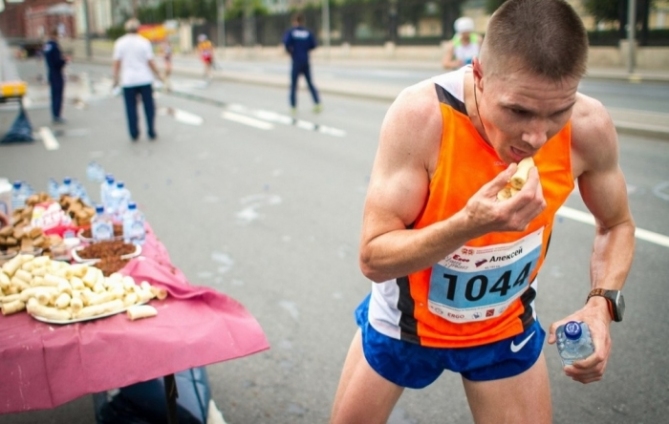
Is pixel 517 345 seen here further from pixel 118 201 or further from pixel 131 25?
pixel 131 25

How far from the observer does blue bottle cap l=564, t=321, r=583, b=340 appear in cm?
194

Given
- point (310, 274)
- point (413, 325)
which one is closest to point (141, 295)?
point (413, 325)

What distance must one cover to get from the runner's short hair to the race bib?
57cm

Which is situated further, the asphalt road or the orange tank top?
the asphalt road

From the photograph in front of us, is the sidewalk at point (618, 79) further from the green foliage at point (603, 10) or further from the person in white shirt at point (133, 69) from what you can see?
the person in white shirt at point (133, 69)

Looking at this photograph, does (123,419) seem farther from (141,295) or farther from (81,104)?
(81,104)

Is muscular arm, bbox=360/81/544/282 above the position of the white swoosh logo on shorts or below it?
above

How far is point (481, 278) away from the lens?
2.06 m

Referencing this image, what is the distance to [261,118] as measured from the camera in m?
14.2

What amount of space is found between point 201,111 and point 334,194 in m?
9.38

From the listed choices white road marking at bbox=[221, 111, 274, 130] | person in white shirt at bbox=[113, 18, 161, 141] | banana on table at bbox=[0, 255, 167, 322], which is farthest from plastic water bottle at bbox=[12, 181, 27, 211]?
white road marking at bbox=[221, 111, 274, 130]

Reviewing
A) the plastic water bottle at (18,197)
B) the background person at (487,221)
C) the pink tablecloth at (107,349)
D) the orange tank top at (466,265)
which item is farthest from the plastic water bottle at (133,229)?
the orange tank top at (466,265)

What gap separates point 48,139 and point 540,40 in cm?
1228

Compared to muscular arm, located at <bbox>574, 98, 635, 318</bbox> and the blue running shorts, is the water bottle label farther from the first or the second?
muscular arm, located at <bbox>574, 98, 635, 318</bbox>
